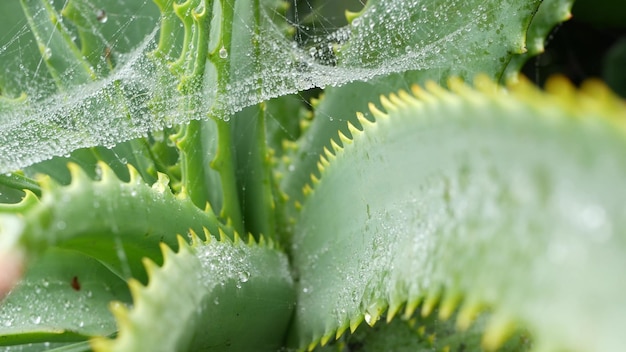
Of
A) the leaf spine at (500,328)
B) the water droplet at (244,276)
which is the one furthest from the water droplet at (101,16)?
the leaf spine at (500,328)

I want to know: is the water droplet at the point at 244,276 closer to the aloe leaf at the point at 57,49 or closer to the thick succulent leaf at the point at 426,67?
the thick succulent leaf at the point at 426,67

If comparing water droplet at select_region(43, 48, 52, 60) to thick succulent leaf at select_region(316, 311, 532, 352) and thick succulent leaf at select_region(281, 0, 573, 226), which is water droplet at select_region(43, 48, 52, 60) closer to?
thick succulent leaf at select_region(281, 0, 573, 226)

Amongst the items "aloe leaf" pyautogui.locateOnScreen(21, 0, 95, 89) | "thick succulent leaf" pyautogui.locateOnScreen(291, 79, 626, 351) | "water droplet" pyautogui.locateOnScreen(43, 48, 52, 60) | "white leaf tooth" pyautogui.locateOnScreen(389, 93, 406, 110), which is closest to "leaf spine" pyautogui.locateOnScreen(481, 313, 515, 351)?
"thick succulent leaf" pyautogui.locateOnScreen(291, 79, 626, 351)

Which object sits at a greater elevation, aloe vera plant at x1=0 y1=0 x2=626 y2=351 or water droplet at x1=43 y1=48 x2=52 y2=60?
water droplet at x1=43 y1=48 x2=52 y2=60

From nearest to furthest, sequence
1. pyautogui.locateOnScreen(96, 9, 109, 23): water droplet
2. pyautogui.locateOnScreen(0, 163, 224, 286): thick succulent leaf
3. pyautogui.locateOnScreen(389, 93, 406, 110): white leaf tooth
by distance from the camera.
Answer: pyautogui.locateOnScreen(0, 163, 224, 286): thick succulent leaf → pyautogui.locateOnScreen(389, 93, 406, 110): white leaf tooth → pyautogui.locateOnScreen(96, 9, 109, 23): water droplet

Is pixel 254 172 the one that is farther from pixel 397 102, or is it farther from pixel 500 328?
pixel 500 328

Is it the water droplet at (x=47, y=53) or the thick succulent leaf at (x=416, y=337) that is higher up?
the water droplet at (x=47, y=53)
